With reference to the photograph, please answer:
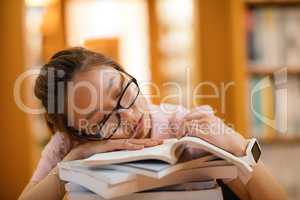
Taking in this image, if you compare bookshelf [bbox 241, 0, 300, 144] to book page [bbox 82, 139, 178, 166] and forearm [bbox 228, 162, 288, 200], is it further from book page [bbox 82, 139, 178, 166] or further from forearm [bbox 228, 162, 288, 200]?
book page [bbox 82, 139, 178, 166]

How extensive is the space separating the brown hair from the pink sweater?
67mm

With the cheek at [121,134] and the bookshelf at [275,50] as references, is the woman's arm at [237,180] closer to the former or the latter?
the cheek at [121,134]

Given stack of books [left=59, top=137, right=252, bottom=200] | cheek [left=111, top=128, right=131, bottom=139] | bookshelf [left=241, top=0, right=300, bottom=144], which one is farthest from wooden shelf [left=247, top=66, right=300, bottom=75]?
stack of books [left=59, top=137, right=252, bottom=200]

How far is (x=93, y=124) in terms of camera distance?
2.69 ft

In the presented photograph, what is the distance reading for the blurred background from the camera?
89.4 inches

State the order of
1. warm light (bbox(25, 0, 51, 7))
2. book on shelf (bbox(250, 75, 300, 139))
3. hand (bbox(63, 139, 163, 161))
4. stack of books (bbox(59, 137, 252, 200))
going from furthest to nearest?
warm light (bbox(25, 0, 51, 7)) → book on shelf (bbox(250, 75, 300, 139)) → hand (bbox(63, 139, 163, 161)) → stack of books (bbox(59, 137, 252, 200))

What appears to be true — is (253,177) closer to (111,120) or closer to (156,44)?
(111,120)

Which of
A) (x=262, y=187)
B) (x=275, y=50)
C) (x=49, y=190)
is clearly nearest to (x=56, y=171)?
(x=49, y=190)

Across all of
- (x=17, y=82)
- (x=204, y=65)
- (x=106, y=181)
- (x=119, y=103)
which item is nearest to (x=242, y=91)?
(x=204, y=65)

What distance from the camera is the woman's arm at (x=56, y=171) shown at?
76 centimetres

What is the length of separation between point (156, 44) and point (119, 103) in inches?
79.8

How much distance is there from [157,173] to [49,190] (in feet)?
0.95

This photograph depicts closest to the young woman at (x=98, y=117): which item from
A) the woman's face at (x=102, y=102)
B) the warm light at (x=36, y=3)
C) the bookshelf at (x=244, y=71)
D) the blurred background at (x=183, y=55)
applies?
the woman's face at (x=102, y=102)

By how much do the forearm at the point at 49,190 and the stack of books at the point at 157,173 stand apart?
0.32ft
